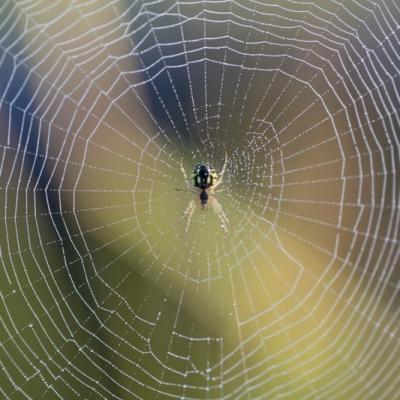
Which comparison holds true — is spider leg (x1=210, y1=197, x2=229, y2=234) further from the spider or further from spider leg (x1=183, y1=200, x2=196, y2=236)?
spider leg (x1=183, y1=200, x2=196, y2=236)

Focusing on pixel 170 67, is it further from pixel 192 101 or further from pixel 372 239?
pixel 372 239

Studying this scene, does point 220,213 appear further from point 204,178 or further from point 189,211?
point 204,178

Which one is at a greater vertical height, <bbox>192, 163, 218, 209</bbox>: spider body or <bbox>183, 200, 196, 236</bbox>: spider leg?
<bbox>192, 163, 218, 209</bbox>: spider body

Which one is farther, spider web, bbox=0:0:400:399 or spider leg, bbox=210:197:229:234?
spider leg, bbox=210:197:229:234

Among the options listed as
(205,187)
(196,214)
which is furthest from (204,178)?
(196,214)

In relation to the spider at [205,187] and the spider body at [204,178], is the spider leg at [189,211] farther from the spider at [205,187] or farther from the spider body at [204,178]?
the spider body at [204,178]

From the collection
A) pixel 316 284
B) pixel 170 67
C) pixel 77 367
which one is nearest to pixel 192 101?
pixel 170 67

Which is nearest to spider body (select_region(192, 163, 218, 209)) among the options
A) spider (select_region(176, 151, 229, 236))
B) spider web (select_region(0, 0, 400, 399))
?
spider (select_region(176, 151, 229, 236))
